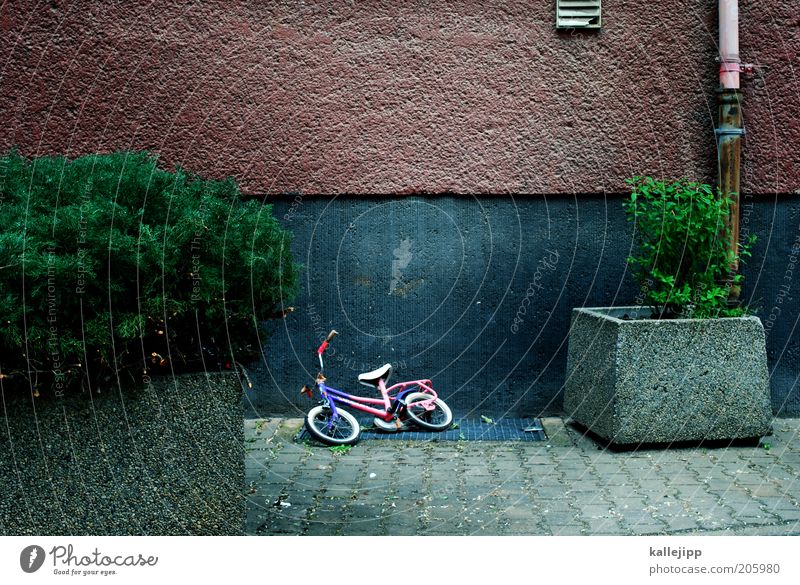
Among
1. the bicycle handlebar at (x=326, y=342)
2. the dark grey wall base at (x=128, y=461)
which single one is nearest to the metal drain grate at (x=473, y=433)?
the bicycle handlebar at (x=326, y=342)

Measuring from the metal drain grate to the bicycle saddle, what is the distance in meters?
0.30

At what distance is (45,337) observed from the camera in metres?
3.31

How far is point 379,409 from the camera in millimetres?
6391

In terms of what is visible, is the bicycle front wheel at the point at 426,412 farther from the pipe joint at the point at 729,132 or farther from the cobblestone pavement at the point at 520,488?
the pipe joint at the point at 729,132

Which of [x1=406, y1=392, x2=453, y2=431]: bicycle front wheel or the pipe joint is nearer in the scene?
[x1=406, y1=392, x2=453, y2=431]: bicycle front wheel

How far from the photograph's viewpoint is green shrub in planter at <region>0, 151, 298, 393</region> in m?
3.32

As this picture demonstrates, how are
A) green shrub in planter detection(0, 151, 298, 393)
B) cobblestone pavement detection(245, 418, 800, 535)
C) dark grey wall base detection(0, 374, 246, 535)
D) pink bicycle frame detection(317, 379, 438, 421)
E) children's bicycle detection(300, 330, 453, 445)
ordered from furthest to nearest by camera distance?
pink bicycle frame detection(317, 379, 438, 421) < children's bicycle detection(300, 330, 453, 445) < cobblestone pavement detection(245, 418, 800, 535) < dark grey wall base detection(0, 374, 246, 535) < green shrub in planter detection(0, 151, 298, 393)

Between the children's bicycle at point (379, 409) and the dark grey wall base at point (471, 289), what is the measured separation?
0.24 m

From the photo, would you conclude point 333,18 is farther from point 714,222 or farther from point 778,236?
point 778,236

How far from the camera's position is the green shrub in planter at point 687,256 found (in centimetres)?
575

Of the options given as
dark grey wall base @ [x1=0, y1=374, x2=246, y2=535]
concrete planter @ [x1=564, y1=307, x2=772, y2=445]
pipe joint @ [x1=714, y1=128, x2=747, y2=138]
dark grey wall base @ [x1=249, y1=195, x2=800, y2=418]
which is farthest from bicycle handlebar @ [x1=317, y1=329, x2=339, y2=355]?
pipe joint @ [x1=714, y1=128, x2=747, y2=138]

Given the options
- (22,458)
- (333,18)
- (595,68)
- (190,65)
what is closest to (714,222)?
(595,68)

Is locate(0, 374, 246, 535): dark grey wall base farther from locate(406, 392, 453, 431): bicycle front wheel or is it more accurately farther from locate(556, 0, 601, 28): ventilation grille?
locate(556, 0, 601, 28): ventilation grille

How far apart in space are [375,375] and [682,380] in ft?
6.63
